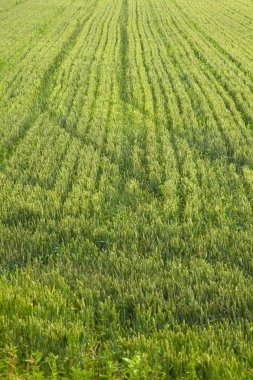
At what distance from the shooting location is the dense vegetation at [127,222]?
3.71 meters

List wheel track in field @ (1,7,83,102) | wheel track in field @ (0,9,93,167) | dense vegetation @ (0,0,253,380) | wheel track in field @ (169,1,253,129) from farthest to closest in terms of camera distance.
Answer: wheel track in field @ (1,7,83,102)
wheel track in field @ (169,1,253,129)
wheel track in field @ (0,9,93,167)
dense vegetation @ (0,0,253,380)

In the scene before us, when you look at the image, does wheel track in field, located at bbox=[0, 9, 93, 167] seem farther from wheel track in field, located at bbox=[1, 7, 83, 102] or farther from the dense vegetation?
wheel track in field, located at bbox=[1, 7, 83, 102]

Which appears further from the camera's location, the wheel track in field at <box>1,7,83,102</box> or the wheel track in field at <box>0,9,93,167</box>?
the wheel track in field at <box>1,7,83,102</box>

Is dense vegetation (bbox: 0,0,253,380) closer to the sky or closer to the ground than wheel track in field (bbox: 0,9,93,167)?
closer to the ground

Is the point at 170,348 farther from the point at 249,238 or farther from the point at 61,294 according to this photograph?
the point at 249,238

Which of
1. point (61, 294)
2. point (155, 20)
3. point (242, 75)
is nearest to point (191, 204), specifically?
point (61, 294)

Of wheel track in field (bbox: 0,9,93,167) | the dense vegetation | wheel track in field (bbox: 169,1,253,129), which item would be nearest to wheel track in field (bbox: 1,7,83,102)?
the dense vegetation

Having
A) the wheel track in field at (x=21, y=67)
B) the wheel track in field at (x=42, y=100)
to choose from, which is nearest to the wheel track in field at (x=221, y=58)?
the wheel track in field at (x=42, y=100)

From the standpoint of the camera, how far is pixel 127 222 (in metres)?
6.19

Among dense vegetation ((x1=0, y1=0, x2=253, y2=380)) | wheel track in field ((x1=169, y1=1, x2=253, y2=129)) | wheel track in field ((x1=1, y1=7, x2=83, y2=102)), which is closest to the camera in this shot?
dense vegetation ((x1=0, y1=0, x2=253, y2=380))

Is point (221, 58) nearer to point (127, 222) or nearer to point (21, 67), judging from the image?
point (21, 67)

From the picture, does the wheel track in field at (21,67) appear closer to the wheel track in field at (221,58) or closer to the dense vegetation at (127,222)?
the dense vegetation at (127,222)

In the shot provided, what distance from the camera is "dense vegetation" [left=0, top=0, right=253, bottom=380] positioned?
12.2 ft

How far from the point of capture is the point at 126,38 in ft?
76.5
